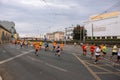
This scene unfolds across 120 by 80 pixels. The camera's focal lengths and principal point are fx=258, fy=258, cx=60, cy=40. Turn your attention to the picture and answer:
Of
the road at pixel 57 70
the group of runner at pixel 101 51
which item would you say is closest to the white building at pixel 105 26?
the group of runner at pixel 101 51

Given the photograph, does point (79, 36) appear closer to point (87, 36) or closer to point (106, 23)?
point (87, 36)

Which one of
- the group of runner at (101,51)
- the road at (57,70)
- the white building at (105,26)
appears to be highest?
the white building at (105,26)

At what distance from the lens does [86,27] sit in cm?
13338

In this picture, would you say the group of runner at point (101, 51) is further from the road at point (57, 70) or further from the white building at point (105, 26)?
the white building at point (105, 26)

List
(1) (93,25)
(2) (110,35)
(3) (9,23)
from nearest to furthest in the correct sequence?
1. (2) (110,35)
2. (1) (93,25)
3. (3) (9,23)

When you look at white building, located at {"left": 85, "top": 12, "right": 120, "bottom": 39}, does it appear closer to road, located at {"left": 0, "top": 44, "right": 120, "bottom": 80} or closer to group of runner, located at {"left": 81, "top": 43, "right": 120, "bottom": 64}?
group of runner, located at {"left": 81, "top": 43, "right": 120, "bottom": 64}

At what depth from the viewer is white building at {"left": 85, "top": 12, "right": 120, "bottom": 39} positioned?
345 feet

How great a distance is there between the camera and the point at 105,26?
116 meters

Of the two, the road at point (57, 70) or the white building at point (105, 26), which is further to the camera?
the white building at point (105, 26)

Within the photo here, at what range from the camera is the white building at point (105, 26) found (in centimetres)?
10531

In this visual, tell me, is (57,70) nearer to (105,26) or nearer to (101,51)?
(101,51)

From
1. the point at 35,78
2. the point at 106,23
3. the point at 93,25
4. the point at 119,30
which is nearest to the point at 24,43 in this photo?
the point at 35,78

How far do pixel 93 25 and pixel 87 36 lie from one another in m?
6.29

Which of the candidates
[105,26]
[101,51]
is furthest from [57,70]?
[105,26]
